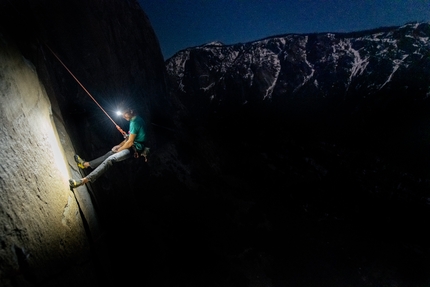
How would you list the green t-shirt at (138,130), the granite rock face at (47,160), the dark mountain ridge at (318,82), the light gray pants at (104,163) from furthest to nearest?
1. the dark mountain ridge at (318,82)
2. the green t-shirt at (138,130)
3. the light gray pants at (104,163)
4. the granite rock face at (47,160)

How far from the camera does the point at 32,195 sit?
3062 millimetres

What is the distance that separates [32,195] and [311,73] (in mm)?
72005

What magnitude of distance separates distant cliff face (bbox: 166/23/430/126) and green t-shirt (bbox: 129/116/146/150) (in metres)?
49.8

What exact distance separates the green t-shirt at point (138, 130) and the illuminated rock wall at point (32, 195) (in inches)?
72.8

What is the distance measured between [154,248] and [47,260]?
1270 cm

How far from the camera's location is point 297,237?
21062 millimetres

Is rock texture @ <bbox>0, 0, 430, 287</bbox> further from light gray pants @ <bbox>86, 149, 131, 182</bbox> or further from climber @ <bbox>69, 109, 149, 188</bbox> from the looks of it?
climber @ <bbox>69, 109, 149, 188</bbox>

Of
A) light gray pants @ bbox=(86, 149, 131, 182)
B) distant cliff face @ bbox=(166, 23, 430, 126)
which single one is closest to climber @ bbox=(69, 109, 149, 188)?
light gray pants @ bbox=(86, 149, 131, 182)

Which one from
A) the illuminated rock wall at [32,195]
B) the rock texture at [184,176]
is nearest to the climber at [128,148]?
the rock texture at [184,176]

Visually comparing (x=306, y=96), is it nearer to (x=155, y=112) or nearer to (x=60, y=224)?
(x=155, y=112)

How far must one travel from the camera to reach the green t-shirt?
5.94 m

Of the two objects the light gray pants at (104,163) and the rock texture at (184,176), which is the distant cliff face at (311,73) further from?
the light gray pants at (104,163)

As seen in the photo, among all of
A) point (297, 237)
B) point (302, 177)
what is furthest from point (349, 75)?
point (297, 237)

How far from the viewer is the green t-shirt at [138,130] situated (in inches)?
234
